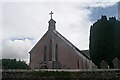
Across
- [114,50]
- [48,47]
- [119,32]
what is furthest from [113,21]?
[48,47]

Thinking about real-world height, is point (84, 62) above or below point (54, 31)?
below

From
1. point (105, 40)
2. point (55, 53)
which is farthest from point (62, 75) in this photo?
point (105, 40)

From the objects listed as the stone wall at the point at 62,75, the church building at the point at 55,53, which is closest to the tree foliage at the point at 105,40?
the church building at the point at 55,53

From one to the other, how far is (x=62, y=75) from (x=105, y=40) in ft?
67.9

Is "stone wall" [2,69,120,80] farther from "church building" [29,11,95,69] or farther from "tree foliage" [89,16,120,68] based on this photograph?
"tree foliage" [89,16,120,68]

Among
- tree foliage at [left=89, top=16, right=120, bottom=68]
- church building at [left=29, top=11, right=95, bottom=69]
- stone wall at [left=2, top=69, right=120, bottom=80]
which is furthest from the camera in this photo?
tree foliage at [left=89, top=16, right=120, bottom=68]

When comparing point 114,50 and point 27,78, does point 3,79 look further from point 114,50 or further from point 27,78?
point 114,50

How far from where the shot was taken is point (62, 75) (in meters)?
15.7

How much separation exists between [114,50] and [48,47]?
9.34m

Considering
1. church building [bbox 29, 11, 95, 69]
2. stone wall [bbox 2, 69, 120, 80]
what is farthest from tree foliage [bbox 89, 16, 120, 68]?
stone wall [bbox 2, 69, 120, 80]

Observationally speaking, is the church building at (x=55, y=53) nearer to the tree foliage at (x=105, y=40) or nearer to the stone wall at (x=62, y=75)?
the tree foliage at (x=105, y=40)

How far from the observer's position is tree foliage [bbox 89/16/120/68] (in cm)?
3416

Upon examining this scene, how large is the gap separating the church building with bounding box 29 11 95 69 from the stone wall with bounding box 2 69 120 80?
14.2 meters

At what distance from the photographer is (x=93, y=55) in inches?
1391
